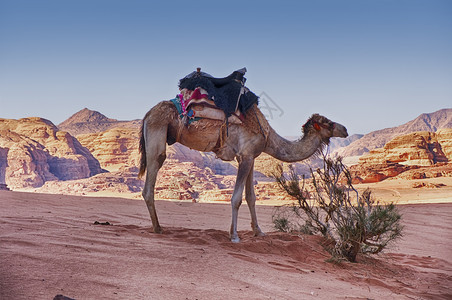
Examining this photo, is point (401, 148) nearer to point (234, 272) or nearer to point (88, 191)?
point (88, 191)

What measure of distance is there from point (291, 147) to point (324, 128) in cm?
75

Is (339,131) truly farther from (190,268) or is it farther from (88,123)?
(88,123)

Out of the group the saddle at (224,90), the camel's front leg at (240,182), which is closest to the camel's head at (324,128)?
the saddle at (224,90)

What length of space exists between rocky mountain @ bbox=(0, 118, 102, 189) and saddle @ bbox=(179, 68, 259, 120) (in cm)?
6865

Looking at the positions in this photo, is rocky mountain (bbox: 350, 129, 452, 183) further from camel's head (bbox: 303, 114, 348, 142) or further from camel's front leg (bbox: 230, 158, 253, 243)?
camel's front leg (bbox: 230, 158, 253, 243)

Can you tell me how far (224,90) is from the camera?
7.07m

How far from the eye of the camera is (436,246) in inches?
358

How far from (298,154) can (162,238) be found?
2.93 m

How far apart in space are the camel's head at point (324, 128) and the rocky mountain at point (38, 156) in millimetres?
69196

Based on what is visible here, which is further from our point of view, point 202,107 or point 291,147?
point 291,147

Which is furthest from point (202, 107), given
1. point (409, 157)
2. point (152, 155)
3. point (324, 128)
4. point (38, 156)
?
point (38, 156)

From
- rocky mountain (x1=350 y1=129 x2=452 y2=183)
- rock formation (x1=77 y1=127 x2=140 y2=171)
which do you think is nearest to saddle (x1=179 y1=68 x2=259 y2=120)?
rocky mountain (x1=350 y1=129 x2=452 y2=183)

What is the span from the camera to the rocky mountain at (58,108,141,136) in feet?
513

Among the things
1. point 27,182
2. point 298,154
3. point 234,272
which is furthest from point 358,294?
point 27,182
